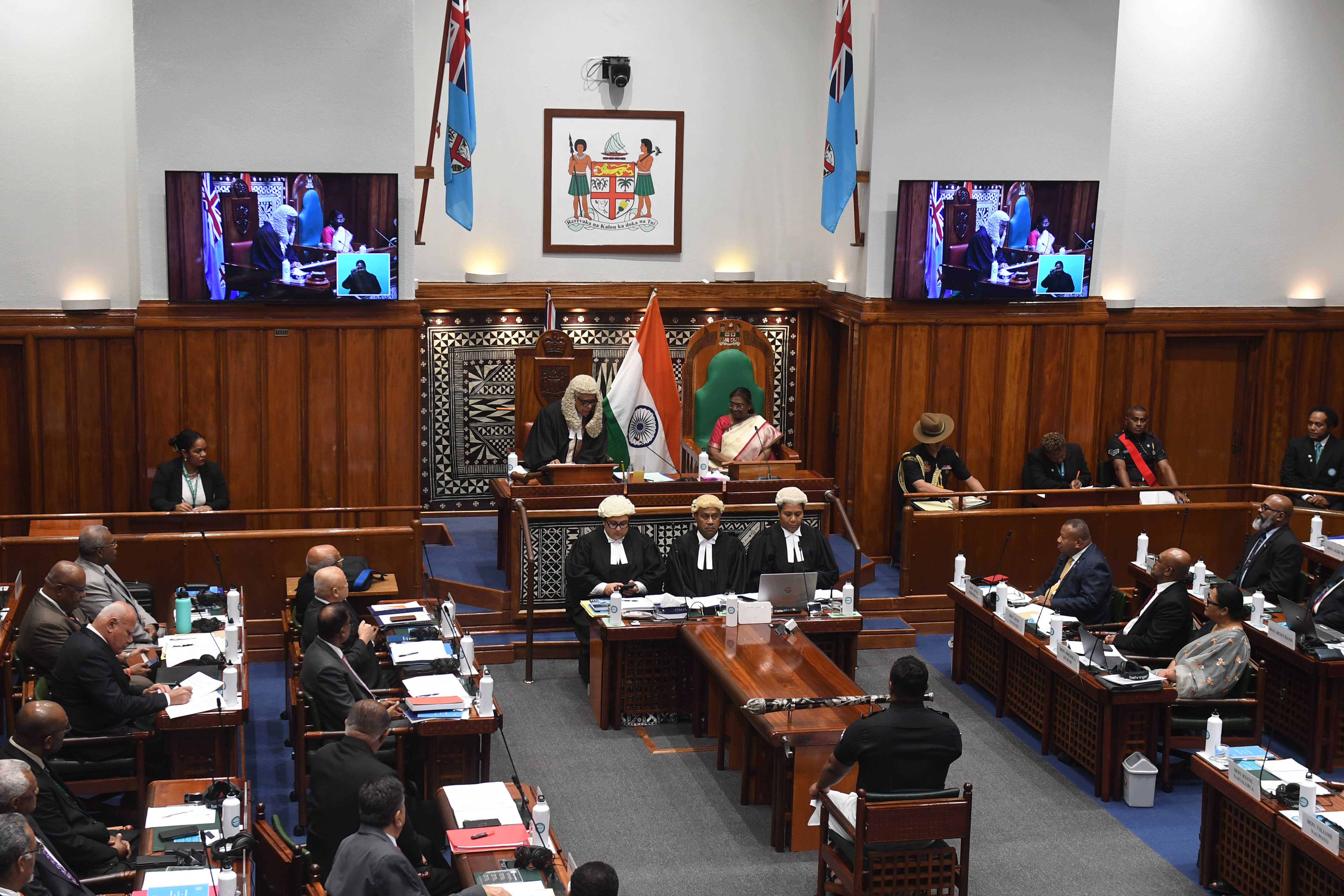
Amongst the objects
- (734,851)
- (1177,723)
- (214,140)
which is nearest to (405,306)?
(214,140)

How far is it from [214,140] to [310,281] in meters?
1.39

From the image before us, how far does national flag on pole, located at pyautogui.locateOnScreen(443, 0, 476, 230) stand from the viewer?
1234cm

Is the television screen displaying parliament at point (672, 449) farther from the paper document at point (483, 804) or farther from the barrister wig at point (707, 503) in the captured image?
the barrister wig at point (707, 503)

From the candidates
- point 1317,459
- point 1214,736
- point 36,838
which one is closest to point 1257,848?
point 1214,736

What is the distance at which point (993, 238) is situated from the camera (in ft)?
43.6

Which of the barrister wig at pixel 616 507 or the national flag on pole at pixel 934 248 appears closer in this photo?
the barrister wig at pixel 616 507

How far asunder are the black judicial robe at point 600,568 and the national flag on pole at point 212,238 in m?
3.97

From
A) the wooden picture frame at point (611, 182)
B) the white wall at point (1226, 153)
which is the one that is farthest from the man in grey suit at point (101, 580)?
the white wall at point (1226, 153)

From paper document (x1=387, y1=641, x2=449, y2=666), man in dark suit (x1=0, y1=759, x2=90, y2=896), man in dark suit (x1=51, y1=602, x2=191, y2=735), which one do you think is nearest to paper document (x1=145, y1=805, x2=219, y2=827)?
man in dark suit (x1=0, y1=759, x2=90, y2=896)

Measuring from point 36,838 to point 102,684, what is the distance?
80.0 inches

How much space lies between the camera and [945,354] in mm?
13508

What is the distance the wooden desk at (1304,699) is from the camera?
30.3ft

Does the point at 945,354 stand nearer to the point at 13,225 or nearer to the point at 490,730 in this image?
the point at 490,730

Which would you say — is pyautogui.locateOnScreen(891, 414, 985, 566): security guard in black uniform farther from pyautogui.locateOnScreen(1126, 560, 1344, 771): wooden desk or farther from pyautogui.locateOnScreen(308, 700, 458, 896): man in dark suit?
pyautogui.locateOnScreen(308, 700, 458, 896): man in dark suit
